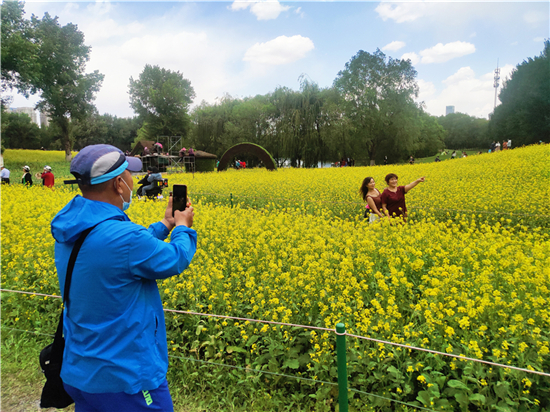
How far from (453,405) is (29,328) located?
191 inches

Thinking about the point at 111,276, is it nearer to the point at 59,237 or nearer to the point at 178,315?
the point at 59,237

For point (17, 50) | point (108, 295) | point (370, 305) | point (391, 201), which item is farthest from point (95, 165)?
point (17, 50)

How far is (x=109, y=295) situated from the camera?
1534 mm

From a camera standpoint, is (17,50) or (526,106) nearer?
(17,50)

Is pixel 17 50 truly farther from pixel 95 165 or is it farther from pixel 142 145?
pixel 95 165

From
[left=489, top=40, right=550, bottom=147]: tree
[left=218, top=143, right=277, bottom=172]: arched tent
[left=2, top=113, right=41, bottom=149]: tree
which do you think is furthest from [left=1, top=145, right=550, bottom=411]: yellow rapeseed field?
[left=2, top=113, right=41, bottom=149]: tree

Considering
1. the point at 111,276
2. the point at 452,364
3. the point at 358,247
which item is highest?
the point at 111,276

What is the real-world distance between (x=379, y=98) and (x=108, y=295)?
4333 cm

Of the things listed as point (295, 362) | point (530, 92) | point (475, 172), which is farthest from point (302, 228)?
point (530, 92)

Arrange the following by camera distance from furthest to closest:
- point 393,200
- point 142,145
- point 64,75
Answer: point 142,145 < point 64,75 < point 393,200

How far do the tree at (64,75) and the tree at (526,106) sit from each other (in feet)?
175

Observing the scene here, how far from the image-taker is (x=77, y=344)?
1.62 meters

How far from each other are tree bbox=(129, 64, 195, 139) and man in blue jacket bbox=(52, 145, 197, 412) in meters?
53.1

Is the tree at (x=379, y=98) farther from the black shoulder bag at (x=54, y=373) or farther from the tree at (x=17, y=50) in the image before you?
the black shoulder bag at (x=54, y=373)
